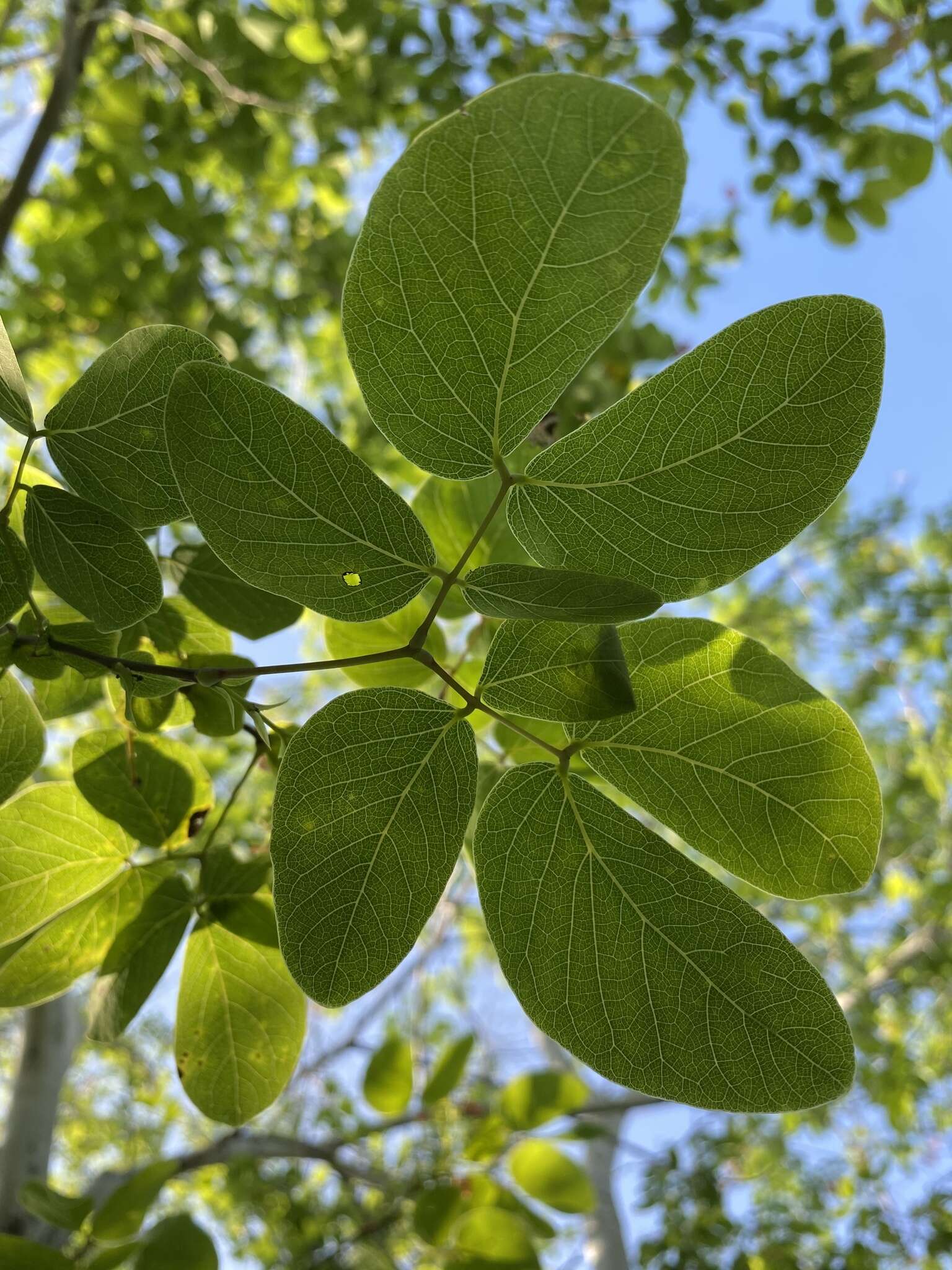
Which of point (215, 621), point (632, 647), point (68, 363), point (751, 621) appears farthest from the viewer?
point (751, 621)

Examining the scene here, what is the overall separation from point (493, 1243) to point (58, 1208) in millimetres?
511

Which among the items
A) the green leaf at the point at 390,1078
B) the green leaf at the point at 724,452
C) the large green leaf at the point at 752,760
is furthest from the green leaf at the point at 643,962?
the green leaf at the point at 390,1078

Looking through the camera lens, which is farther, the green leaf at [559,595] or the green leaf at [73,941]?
the green leaf at [73,941]

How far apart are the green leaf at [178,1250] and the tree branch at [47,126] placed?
182 centimetres

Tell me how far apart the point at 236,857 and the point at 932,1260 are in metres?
2.71

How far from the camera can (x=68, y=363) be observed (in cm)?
306

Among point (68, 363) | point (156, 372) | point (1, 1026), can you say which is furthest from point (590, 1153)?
point (156, 372)

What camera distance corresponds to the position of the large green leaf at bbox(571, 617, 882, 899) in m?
0.49

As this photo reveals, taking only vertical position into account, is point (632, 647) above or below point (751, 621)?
below

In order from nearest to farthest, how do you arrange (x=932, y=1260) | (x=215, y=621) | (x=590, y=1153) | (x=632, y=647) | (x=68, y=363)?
1. (x=632, y=647)
2. (x=215, y=621)
3. (x=932, y=1260)
4. (x=68, y=363)
5. (x=590, y=1153)

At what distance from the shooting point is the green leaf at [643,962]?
0.45 meters

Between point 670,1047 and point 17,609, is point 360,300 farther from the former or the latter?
point 670,1047

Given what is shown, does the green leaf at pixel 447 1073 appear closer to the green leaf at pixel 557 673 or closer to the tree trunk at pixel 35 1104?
the green leaf at pixel 557 673

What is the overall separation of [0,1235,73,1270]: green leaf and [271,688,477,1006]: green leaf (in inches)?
22.4
